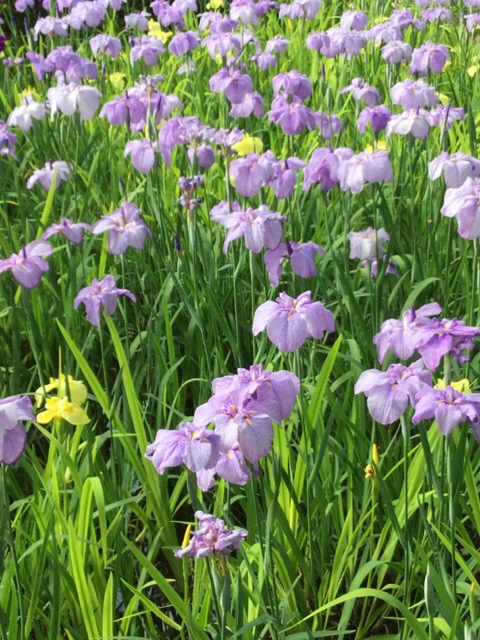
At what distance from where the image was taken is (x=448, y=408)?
117 cm

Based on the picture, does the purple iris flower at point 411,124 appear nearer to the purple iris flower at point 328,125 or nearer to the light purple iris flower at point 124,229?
the purple iris flower at point 328,125

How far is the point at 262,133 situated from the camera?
386 cm

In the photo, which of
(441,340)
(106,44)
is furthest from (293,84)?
(441,340)

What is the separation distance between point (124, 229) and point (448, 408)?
1122 millimetres


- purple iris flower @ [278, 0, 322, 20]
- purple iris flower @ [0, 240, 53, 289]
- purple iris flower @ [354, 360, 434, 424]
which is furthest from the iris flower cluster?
purple iris flower @ [278, 0, 322, 20]

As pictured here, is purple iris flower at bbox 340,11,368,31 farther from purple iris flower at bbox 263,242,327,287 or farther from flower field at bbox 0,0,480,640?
purple iris flower at bbox 263,242,327,287

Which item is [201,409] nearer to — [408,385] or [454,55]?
[408,385]

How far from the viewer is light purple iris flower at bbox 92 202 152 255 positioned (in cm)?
206

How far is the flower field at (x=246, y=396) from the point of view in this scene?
1262 millimetres

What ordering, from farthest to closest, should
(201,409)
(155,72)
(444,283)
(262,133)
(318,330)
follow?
1. (155,72)
2. (262,133)
3. (444,283)
4. (318,330)
5. (201,409)

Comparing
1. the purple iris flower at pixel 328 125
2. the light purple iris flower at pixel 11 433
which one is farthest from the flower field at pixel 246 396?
the purple iris flower at pixel 328 125

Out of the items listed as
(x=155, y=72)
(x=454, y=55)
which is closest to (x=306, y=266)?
(x=155, y=72)

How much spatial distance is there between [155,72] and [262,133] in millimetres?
1174

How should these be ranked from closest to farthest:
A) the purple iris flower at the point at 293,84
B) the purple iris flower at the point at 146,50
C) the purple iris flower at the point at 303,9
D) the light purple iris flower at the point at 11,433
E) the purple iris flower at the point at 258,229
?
the light purple iris flower at the point at 11,433 < the purple iris flower at the point at 258,229 < the purple iris flower at the point at 293,84 < the purple iris flower at the point at 146,50 < the purple iris flower at the point at 303,9
